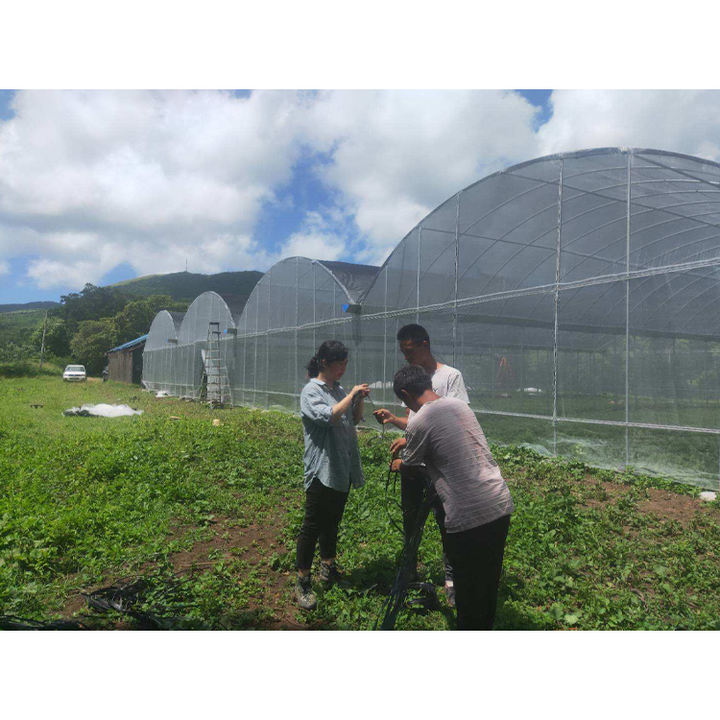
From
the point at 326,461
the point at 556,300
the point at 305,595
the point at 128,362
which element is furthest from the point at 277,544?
the point at 128,362

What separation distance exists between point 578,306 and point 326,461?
20.7ft

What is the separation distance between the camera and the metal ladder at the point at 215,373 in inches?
712

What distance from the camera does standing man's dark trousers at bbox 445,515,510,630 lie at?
229cm

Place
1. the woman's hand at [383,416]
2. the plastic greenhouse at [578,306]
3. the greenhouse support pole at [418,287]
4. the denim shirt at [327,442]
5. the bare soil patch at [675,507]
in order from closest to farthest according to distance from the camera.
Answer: the woman's hand at [383,416] < the denim shirt at [327,442] < the bare soil patch at [675,507] < the plastic greenhouse at [578,306] < the greenhouse support pole at [418,287]

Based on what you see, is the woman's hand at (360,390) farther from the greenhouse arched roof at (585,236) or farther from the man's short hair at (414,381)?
the greenhouse arched roof at (585,236)

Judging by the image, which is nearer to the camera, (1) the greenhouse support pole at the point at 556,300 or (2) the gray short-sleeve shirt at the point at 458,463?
(2) the gray short-sleeve shirt at the point at 458,463

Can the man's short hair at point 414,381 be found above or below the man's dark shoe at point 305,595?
above

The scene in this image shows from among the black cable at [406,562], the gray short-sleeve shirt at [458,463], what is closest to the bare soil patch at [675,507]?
the black cable at [406,562]

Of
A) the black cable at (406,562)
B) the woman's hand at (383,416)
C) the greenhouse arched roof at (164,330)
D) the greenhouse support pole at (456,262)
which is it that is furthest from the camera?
the greenhouse arched roof at (164,330)

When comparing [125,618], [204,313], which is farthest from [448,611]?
[204,313]

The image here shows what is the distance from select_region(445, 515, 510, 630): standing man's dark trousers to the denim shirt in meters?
1.09

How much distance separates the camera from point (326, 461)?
129 inches

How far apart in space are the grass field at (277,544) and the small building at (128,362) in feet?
87.6

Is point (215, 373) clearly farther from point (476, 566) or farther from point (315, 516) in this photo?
point (476, 566)
